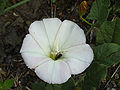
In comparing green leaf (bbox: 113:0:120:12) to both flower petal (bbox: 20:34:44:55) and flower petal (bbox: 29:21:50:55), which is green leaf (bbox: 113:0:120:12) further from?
flower petal (bbox: 20:34:44:55)

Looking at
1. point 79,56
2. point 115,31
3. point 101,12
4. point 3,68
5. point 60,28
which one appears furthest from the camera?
point 3,68

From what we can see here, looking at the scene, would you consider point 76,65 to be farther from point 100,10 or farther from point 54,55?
point 100,10

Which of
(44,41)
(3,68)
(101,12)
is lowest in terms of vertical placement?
(3,68)

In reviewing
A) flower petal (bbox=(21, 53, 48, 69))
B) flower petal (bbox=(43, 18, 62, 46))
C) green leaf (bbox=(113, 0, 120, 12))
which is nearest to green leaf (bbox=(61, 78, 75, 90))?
flower petal (bbox=(21, 53, 48, 69))

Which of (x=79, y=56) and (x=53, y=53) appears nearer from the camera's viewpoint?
(x=79, y=56)

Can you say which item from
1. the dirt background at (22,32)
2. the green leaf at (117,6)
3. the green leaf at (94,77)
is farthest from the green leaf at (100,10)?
the green leaf at (94,77)

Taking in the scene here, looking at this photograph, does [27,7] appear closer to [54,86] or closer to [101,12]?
[101,12]

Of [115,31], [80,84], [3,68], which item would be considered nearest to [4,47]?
[3,68]

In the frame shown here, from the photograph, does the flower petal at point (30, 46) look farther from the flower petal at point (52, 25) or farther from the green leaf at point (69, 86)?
the green leaf at point (69, 86)
